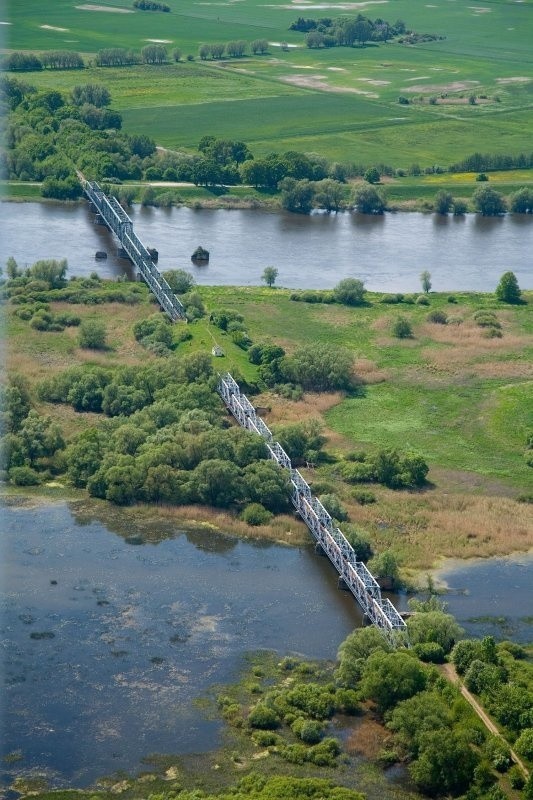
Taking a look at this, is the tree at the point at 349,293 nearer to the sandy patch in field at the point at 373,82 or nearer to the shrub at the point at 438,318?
the shrub at the point at 438,318

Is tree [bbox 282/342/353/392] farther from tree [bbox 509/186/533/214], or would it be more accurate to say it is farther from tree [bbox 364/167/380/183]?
tree [bbox 364/167/380/183]

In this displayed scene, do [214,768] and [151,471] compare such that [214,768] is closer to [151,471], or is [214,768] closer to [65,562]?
[65,562]

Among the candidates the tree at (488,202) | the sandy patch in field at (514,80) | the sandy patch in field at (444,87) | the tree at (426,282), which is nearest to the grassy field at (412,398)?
the tree at (426,282)

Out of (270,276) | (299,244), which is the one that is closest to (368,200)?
(299,244)

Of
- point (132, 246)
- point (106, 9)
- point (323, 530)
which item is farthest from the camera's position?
point (106, 9)

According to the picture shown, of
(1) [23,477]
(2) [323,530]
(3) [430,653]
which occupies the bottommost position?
(1) [23,477]

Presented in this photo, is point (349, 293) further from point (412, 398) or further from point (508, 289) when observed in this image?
point (412, 398)

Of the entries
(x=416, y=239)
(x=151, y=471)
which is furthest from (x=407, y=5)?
(x=151, y=471)
